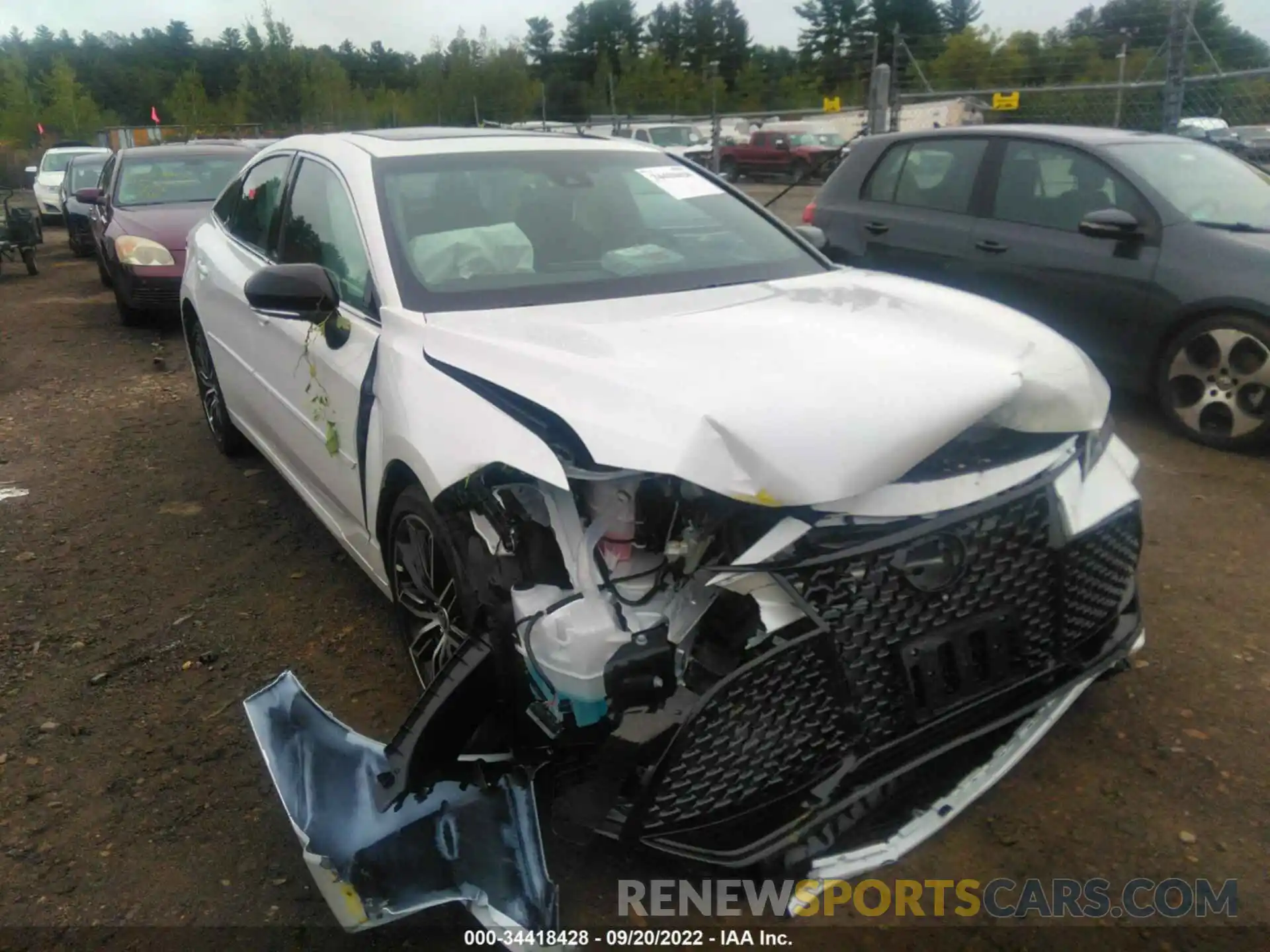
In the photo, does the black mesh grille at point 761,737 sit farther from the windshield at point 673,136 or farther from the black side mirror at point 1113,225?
the windshield at point 673,136

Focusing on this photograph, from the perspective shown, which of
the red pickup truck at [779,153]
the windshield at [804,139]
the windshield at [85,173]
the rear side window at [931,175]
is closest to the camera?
the rear side window at [931,175]

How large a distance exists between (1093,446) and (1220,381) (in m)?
3.05

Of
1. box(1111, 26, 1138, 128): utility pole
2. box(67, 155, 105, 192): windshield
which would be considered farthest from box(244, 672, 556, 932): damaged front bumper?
box(67, 155, 105, 192): windshield

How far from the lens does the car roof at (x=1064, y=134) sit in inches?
224

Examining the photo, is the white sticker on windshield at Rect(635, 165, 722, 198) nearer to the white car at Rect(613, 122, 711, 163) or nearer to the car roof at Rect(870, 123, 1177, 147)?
the car roof at Rect(870, 123, 1177, 147)

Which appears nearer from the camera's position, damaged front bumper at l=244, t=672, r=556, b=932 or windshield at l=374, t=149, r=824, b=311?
damaged front bumper at l=244, t=672, r=556, b=932

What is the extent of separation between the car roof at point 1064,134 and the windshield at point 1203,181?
8 centimetres

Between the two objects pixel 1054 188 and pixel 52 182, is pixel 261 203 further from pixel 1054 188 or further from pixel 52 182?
pixel 52 182

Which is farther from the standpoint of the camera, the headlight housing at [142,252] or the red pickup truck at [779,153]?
the red pickup truck at [779,153]

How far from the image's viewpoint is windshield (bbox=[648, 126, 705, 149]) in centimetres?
2359

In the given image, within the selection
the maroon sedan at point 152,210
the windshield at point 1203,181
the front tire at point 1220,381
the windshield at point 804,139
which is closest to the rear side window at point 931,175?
the windshield at point 1203,181

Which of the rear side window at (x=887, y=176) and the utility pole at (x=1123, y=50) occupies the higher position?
the utility pole at (x=1123, y=50)

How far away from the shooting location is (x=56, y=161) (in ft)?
68.9

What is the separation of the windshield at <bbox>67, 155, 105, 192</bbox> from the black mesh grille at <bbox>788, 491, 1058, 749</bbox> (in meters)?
16.9
